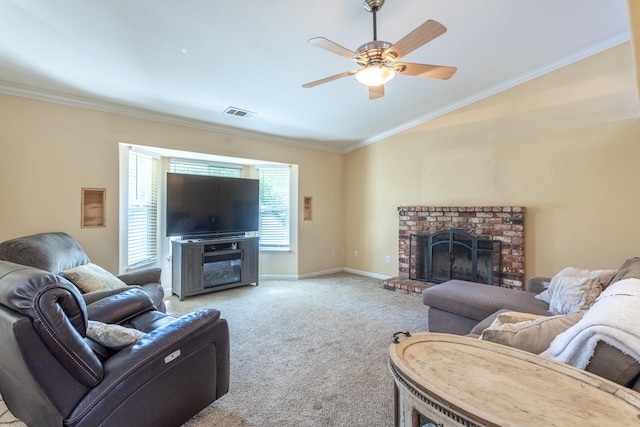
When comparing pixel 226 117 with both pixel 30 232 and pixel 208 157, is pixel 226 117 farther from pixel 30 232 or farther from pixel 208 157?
pixel 30 232

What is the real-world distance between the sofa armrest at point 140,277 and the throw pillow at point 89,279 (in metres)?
0.27

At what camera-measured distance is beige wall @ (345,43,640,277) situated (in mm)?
3121

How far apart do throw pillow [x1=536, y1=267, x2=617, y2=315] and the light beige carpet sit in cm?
127

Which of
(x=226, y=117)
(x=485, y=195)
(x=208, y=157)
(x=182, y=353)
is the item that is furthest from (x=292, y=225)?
(x=182, y=353)

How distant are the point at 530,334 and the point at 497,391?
2.09 ft

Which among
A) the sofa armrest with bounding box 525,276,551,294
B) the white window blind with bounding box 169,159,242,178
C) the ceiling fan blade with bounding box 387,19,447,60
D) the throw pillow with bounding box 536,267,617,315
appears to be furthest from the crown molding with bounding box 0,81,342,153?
the throw pillow with bounding box 536,267,617,315

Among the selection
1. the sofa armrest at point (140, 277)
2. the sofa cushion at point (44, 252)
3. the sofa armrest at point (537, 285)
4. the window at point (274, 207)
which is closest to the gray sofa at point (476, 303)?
the sofa armrest at point (537, 285)

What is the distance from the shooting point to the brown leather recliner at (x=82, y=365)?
1.15 m

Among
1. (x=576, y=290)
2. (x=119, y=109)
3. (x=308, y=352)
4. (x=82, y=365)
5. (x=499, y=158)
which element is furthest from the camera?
(x=499, y=158)

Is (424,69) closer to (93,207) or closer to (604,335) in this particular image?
(604,335)

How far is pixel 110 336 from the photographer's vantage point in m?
1.49

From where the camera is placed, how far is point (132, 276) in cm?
305

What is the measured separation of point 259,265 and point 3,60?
4.07 m

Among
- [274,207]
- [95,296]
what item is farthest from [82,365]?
[274,207]
